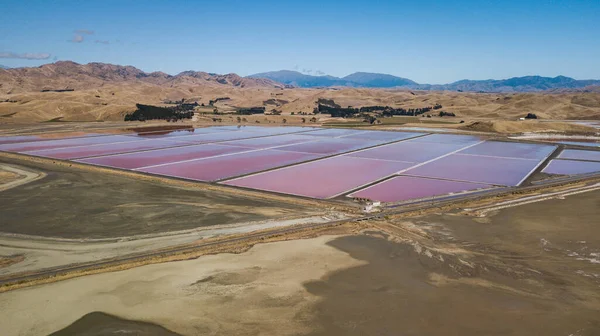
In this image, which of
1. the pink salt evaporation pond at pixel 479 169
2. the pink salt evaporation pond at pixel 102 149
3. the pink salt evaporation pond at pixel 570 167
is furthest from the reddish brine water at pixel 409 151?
the pink salt evaporation pond at pixel 102 149

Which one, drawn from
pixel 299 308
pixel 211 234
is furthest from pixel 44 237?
pixel 299 308

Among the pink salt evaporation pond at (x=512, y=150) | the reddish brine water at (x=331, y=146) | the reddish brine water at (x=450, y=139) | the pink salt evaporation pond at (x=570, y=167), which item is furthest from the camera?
the reddish brine water at (x=450, y=139)

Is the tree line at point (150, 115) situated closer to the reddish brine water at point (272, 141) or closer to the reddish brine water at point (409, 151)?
the reddish brine water at point (272, 141)

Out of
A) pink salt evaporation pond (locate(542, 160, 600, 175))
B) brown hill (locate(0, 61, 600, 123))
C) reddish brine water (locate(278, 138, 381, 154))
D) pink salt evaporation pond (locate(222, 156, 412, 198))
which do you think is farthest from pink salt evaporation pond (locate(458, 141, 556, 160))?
brown hill (locate(0, 61, 600, 123))

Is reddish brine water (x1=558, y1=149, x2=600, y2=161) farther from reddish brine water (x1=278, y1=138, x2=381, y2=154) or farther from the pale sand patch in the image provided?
the pale sand patch

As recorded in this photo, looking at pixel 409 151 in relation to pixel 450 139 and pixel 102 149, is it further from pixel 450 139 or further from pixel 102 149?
pixel 102 149

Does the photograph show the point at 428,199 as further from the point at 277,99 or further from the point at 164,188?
the point at 277,99

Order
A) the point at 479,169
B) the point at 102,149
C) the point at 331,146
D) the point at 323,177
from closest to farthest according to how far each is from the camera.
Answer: the point at 323,177 → the point at 479,169 → the point at 102,149 → the point at 331,146

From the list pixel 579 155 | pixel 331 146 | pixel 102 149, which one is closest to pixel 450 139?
pixel 579 155
